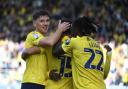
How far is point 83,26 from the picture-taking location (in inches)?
273

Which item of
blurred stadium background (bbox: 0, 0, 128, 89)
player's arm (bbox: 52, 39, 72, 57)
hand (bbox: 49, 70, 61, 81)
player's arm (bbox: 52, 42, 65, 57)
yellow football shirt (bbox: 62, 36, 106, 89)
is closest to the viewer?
yellow football shirt (bbox: 62, 36, 106, 89)

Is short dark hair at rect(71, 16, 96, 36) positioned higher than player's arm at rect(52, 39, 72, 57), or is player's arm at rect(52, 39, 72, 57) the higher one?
short dark hair at rect(71, 16, 96, 36)

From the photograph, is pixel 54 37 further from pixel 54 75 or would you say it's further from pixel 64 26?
pixel 54 75

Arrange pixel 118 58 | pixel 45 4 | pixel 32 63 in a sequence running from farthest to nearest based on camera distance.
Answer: pixel 45 4, pixel 118 58, pixel 32 63

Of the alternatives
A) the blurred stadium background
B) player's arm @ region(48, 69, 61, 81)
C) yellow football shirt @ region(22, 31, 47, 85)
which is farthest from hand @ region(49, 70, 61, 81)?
the blurred stadium background

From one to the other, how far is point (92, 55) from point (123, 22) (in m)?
18.3

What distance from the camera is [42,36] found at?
289 inches

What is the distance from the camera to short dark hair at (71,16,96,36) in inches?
273

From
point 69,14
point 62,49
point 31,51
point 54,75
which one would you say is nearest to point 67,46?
→ point 62,49

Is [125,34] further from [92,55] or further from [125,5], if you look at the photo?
[92,55]

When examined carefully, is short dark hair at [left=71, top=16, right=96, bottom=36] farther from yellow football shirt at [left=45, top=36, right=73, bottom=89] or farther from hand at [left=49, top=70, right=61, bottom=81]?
hand at [left=49, top=70, right=61, bottom=81]

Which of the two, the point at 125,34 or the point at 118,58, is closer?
the point at 118,58

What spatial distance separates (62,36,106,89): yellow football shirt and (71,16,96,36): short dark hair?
0.07 metres

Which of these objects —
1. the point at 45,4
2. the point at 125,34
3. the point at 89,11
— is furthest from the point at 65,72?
the point at 45,4
